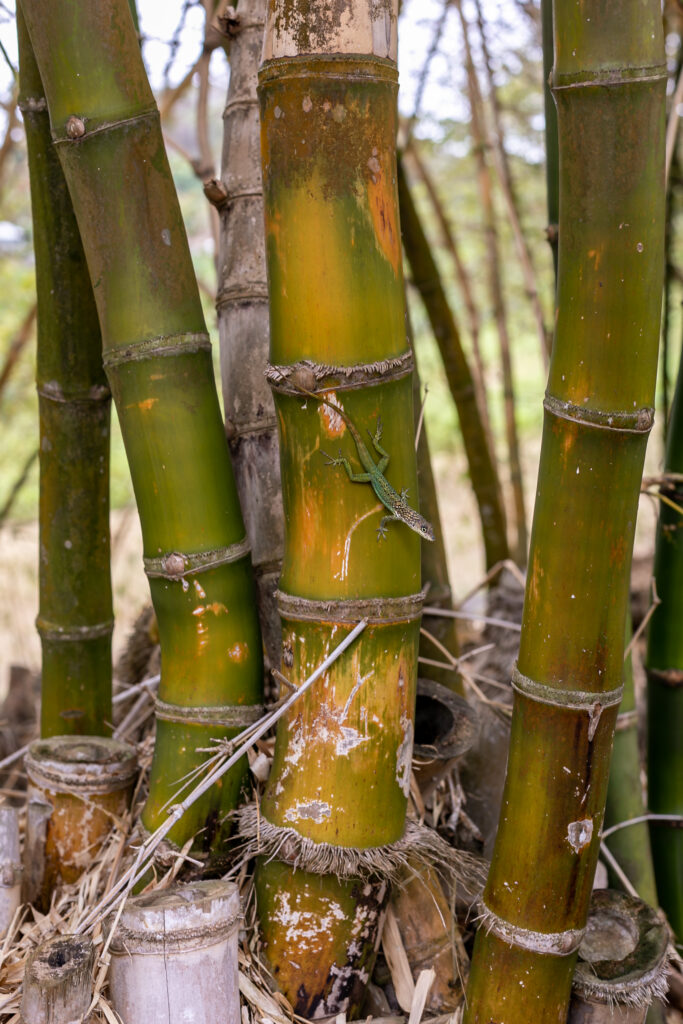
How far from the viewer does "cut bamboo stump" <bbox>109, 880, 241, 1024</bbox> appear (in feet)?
3.82

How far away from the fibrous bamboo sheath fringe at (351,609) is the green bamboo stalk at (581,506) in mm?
187

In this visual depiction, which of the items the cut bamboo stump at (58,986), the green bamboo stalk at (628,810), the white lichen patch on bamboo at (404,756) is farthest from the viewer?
the green bamboo stalk at (628,810)

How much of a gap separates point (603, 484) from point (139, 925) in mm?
870

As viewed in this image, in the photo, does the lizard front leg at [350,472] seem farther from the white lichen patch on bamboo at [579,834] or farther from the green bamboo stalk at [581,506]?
the white lichen patch on bamboo at [579,834]

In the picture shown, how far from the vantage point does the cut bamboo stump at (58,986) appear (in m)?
1.08

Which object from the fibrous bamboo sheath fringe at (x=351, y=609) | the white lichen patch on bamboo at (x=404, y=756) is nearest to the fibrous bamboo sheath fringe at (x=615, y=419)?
the fibrous bamboo sheath fringe at (x=351, y=609)

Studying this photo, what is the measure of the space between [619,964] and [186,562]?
930mm

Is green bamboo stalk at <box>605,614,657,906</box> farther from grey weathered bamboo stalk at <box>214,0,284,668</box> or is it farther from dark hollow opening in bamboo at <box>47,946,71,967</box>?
dark hollow opening in bamboo at <box>47,946,71,967</box>

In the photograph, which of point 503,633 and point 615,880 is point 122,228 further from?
point 503,633

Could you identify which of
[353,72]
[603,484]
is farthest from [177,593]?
[353,72]

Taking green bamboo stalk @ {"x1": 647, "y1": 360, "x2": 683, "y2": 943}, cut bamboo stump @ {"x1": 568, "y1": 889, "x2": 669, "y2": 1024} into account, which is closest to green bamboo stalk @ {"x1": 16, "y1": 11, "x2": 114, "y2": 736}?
cut bamboo stump @ {"x1": 568, "y1": 889, "x2": 669, "y2": 1024}

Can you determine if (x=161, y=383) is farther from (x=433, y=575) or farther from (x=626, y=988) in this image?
(x=626, y=988)

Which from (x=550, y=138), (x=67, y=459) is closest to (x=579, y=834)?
(x=67, y=459)

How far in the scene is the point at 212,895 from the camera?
1195mm
